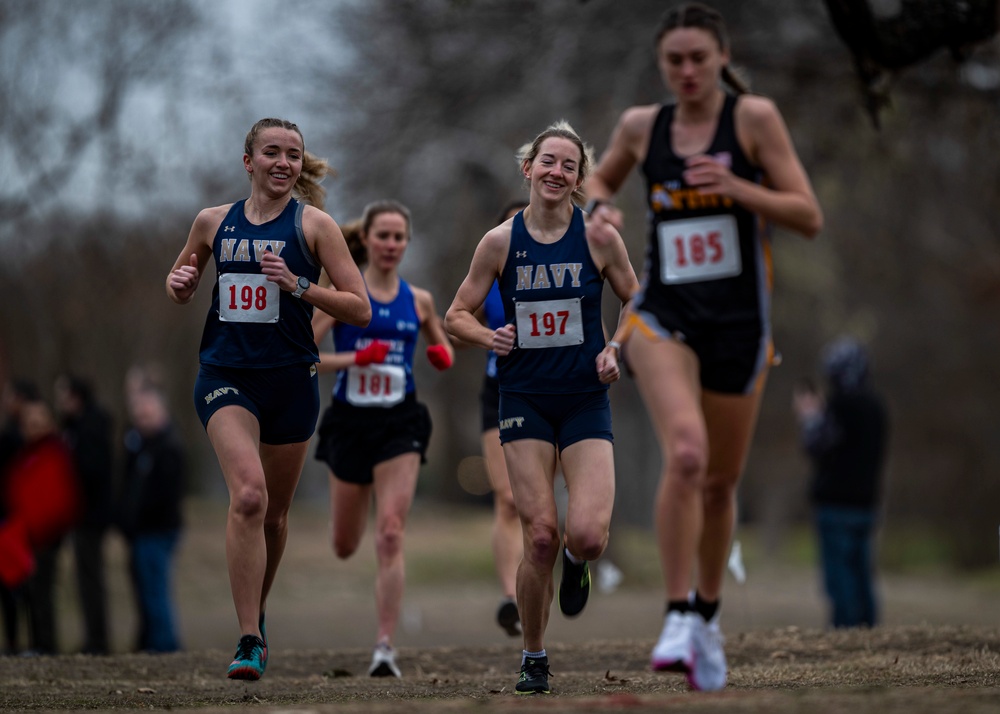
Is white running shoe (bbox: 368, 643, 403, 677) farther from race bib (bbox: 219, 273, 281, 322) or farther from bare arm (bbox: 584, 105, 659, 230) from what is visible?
bare arm (bbox: 584, 105, 659, 230)

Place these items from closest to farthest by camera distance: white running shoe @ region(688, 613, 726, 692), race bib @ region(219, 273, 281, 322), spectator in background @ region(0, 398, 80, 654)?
white running shoe @ region(688, 613, 726, 692), race bib @ region(219, 273, 281, 322), spectator in background @ region(0, 398, 80, 654)

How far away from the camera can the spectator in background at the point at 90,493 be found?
12.9m

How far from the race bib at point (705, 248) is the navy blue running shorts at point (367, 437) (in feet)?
11.2

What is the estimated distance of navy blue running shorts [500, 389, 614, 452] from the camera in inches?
252

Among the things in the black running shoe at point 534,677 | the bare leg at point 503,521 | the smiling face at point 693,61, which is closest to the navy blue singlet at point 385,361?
the bare leg at point 503,521

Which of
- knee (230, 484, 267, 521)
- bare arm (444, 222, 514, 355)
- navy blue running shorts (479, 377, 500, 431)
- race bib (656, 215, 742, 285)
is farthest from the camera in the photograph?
navy blue running shorts (479, 377, 500, 431)

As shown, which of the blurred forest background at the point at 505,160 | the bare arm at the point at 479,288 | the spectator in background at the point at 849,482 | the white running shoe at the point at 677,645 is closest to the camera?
the white running shoe at the point at 677,645

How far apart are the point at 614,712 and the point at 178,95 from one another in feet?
49.9

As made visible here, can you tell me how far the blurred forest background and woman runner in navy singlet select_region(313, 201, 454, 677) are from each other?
→ 8.80 feet

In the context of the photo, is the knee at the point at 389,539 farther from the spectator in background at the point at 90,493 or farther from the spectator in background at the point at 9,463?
the spectator in background at the point at 9,463

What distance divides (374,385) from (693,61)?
3.79 m

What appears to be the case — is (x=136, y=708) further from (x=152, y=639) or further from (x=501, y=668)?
(x=152, y=639)

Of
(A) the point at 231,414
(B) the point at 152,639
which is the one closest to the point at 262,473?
(A) the point at 231,414

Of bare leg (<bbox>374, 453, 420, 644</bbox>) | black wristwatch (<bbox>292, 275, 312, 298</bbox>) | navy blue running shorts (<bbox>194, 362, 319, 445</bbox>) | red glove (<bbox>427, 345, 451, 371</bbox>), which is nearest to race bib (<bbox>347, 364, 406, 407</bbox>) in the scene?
bare leg (<bbox>374, 453, 420, 644</bbox>)
